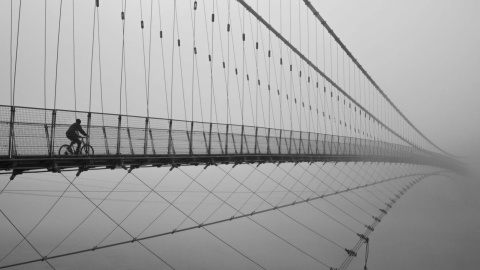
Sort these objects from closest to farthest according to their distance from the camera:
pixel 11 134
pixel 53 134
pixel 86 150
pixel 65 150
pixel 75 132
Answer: pixel 11 134 < pixel 53 134 < pixel 65 150 < pixel 75 132 < pixel 86 150

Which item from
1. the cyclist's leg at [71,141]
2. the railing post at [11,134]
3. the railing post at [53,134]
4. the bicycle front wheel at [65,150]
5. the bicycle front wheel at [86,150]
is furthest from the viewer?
the bicycle front wheel at [86,150]

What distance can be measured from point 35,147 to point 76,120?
62.3 inches

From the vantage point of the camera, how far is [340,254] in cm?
→ 5666

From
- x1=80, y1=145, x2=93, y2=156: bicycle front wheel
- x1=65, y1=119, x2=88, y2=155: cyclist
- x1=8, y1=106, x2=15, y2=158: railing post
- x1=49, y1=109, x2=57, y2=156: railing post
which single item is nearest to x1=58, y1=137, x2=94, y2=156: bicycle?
x1=80, y1=145, x2=93, y2=156: bicycle front wheel

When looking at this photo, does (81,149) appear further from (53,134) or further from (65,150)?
(53,134)

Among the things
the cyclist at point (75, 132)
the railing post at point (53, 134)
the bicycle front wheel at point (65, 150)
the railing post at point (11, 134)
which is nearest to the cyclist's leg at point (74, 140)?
the cyclist at point (75, 132)

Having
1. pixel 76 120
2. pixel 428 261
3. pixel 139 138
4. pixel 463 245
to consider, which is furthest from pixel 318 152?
pixel 463 245

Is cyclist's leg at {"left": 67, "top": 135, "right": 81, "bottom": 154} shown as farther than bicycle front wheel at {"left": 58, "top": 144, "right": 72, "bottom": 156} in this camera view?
Yes

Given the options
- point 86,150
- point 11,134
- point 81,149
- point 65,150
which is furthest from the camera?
point 86,150

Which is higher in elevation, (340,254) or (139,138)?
(139,138)

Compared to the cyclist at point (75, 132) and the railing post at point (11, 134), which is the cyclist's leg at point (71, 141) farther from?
the railing post at point (11, 134)

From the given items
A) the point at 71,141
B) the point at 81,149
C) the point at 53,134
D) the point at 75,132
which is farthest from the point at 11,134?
the point at 81,149

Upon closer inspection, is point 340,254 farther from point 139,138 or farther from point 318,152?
point 139,138

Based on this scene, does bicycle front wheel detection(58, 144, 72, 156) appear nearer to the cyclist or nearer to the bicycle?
the bicycle
